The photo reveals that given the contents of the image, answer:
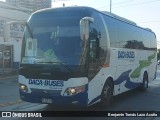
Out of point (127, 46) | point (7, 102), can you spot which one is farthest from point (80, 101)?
point (127, 46)

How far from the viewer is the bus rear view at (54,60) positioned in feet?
29.2

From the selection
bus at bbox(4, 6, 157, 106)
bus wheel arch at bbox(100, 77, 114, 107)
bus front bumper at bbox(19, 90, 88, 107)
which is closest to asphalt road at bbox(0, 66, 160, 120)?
bus wheel arch at bbox(100, 77, 114, 107)

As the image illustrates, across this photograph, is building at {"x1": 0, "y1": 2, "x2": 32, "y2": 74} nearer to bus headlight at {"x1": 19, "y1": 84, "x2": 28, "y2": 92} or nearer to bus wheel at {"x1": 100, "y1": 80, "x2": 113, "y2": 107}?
bus wheel at {"x1": 100, "y1": 80, "x2": 113, "y2": 107}

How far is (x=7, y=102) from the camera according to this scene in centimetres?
1162

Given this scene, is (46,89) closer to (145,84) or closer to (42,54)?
(42,54)

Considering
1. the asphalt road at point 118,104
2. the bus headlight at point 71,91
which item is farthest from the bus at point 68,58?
the asphalt road at point 118,104

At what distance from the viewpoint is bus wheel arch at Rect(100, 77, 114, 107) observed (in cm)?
1043

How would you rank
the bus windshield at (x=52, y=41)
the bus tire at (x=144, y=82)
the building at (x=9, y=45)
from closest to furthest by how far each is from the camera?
1. the bus windshield at (x=52, y=41)
2. the bus tire at (x=144, y=82)
3. the building at (x=9, y=45)

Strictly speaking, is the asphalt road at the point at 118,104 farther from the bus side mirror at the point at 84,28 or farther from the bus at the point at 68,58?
the bus side mirror at the point at 84,28

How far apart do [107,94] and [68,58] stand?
2.33 metres

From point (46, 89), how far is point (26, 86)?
0.69 m

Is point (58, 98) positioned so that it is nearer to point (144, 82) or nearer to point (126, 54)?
point (126, 54)

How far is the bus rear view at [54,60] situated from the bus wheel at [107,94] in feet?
4.94

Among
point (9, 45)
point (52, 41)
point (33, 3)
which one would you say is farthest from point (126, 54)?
A: point (33, 3)
